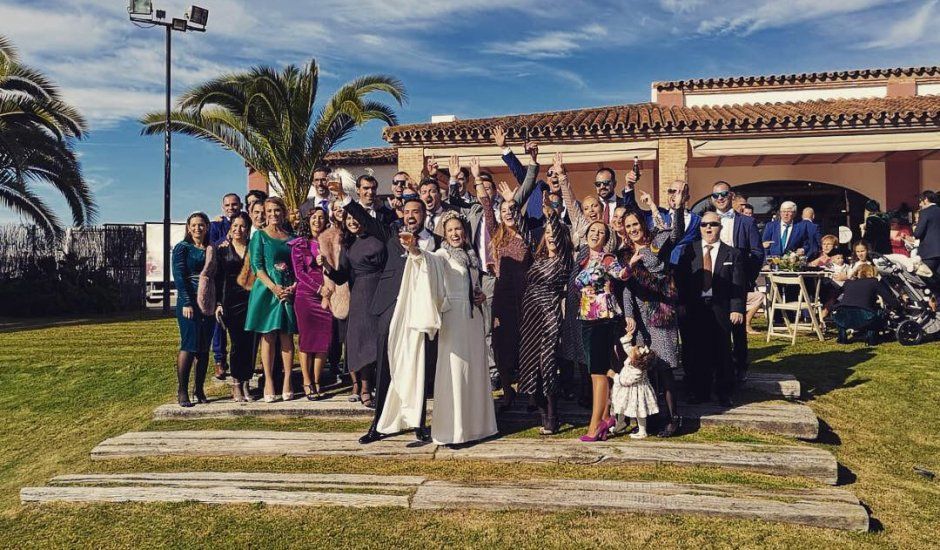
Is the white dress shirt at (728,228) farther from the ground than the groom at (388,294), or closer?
farther from the ground

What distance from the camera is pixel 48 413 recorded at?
748cm

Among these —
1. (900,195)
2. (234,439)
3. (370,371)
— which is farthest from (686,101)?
(234,439)

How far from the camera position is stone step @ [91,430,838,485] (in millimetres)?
4875

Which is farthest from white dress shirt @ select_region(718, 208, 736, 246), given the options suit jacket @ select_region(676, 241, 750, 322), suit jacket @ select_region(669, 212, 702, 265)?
suit jacket @ select_region(676, 241, 750, 322)

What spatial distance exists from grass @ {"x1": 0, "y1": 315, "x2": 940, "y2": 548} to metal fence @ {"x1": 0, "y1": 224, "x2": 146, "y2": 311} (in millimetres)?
10392

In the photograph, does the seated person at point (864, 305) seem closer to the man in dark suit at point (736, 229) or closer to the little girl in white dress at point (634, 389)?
the man in dark suit at point (736, 229)

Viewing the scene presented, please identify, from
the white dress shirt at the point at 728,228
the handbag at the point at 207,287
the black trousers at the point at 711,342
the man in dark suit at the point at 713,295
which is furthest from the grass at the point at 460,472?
the white dress shirt at the point at 728,228

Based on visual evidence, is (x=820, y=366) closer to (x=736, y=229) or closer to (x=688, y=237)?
(x=736, y=229)

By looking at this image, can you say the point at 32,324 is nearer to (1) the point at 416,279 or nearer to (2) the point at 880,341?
(1) the point at 416,279

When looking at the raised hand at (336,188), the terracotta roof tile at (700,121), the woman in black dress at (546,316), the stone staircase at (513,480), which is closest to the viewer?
the stone staircase at (513,480)

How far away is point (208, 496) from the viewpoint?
4633mm

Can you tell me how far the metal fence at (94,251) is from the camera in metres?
18.5

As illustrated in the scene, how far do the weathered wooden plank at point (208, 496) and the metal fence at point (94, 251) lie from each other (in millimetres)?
14793

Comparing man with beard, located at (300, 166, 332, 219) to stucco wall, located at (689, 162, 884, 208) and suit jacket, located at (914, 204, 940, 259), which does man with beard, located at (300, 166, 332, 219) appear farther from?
stucco wall, located at (689, 162, 884, 208)
